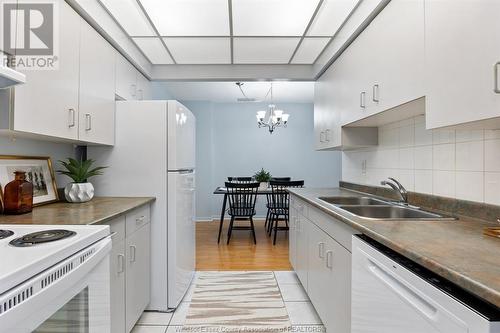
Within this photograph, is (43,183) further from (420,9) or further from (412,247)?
(420,9)

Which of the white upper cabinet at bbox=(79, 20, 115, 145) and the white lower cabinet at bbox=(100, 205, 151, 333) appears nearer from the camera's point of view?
the white lower cabinet at bbox=(100, 205, 151, 333)

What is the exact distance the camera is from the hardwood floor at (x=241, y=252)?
3369mm

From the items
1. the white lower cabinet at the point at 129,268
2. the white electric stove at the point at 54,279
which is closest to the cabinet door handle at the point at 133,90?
the white lower cabinet at the point at 129,268

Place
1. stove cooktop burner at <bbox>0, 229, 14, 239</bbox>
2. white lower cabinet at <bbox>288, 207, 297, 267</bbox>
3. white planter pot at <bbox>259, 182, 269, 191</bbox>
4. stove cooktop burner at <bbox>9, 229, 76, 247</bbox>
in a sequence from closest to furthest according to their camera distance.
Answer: stove cooktop burner at <bbox>9, 229, 76, 247</bbox>, stove cooktop burner at <bbox>0, 229, 14, 239</bbox>, white lower cabinet at <bbox>288, 207, 297, 267</bbox>, white planter pot at <bbox>259, 182, 269, 191</bbox>

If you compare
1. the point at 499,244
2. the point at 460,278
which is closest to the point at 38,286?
the point at 460,278

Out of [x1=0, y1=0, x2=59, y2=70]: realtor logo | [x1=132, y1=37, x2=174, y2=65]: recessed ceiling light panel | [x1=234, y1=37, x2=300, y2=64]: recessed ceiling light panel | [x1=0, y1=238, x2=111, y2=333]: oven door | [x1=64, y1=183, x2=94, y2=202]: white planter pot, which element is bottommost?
[x1=0, y1=238, x2=111, y2=333]: oven door

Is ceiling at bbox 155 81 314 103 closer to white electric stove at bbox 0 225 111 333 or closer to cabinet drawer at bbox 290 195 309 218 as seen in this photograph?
cabinet drawer at bbox 290 195 309 218

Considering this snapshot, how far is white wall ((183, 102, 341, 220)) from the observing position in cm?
588

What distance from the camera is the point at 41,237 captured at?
1.05 meters

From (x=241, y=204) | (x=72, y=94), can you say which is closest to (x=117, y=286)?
(x=72, y=94)

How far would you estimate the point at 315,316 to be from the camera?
7.40 ft

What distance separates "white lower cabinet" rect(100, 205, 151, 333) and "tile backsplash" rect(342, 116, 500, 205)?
1.88 meters

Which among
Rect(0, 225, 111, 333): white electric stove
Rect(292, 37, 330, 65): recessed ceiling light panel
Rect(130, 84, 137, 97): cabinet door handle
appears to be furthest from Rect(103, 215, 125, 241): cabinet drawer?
Rect(292, 37, 330, 65): recessed ceiling light panel

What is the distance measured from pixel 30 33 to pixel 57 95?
12.7 inches
